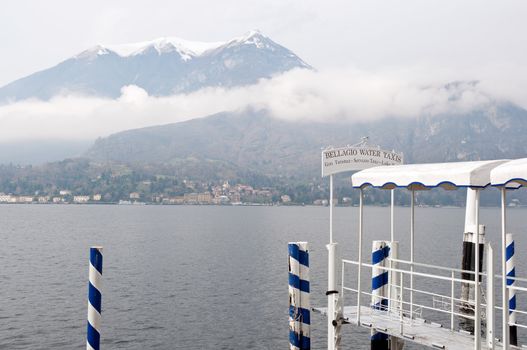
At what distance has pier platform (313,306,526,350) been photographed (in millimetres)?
12938

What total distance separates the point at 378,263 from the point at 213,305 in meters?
23.5


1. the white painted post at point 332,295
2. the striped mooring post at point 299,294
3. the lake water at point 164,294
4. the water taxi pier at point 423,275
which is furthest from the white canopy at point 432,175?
the lake water at point 164,294

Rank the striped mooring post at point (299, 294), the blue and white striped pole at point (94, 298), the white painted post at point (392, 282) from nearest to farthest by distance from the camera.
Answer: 1. the blue and white striped pole at point (94, 298)
2. the striped mooring post at point (299, 294)
3. the white painted post at point (392, 282)

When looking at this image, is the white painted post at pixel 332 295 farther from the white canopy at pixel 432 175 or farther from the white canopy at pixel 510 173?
the white canopy at pixel 510 173

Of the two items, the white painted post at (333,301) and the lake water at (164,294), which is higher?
the white painted post at (333,301)

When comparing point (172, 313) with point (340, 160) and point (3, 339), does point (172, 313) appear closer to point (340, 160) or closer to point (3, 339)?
point (3, 339)

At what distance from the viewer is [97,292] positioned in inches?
468

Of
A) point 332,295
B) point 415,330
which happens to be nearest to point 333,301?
point 332,295

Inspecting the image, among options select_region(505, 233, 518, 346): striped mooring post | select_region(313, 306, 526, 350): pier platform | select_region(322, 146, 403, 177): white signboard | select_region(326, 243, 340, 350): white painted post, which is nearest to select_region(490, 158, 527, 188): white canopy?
select_region(313, 306, 526, 350): pier platform

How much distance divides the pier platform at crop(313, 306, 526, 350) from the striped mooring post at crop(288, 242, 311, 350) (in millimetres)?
1190

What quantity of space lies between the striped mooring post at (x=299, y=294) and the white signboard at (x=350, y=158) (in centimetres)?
299

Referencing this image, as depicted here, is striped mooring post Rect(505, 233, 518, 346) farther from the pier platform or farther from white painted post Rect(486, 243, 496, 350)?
white painted post Rect(486, 243, 496, 350)

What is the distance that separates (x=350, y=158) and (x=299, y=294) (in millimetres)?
4386

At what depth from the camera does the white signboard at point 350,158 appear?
55.0ft
